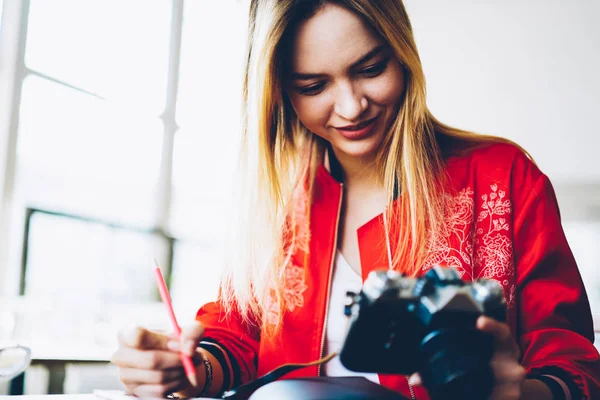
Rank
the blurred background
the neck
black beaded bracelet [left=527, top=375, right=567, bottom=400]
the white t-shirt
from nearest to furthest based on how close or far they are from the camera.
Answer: black beaded bracelet [left=527, top=375, right=567, bottom=400]
the white t-shirt
the neck
the blurred background

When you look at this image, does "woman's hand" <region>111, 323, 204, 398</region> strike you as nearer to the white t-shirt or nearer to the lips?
the white t-shirt

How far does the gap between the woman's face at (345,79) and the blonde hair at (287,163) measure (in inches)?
0.7

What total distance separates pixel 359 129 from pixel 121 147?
125cm

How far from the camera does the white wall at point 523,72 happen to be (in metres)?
1.59

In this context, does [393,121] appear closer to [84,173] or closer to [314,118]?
[314,118]

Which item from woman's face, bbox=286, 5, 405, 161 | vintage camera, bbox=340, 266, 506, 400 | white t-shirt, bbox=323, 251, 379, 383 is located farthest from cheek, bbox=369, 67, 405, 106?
vintage camera, bbox=340, 266, 506, 400

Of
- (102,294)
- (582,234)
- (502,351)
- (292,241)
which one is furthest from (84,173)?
(502,351)

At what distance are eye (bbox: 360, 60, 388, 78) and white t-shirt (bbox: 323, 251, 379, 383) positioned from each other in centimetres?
28

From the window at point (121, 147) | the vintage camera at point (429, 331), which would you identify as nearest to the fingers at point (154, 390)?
the vintage camera at point (429, 331)

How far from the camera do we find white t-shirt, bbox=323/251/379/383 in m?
0.82

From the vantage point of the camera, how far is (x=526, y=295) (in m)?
0.76

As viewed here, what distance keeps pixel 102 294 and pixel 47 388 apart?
497 millimetres

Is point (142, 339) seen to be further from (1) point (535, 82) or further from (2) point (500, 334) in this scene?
(1) point (535, 82)

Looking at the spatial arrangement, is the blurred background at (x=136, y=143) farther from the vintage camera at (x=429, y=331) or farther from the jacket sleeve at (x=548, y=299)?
the vintage camera at (x=429, y=331)
